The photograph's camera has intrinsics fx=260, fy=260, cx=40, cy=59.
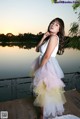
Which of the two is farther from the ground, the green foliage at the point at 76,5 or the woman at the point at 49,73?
the green foliage at the point at 76,5

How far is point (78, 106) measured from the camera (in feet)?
14.7

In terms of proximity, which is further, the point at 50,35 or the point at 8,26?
the point at 8,26

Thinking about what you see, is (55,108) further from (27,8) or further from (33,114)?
(27,8)

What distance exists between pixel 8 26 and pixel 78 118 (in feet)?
18.9

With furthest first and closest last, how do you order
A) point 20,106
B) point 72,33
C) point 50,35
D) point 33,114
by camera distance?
point 72,33
point 20,106
point 33,114
point 50,35

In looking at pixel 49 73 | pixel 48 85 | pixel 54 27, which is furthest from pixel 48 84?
pixel 54 27

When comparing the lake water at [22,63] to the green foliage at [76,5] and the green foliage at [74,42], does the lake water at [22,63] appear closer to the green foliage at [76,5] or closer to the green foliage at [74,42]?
the green foliage at [74,42]

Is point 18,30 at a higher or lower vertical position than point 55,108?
higher

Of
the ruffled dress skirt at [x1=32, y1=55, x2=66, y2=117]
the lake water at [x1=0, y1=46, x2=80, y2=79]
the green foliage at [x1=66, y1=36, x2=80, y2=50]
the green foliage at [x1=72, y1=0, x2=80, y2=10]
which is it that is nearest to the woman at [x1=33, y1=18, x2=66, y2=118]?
the ruffled dress skirt at [x1=32, y1=55, x2=66, y2=117]

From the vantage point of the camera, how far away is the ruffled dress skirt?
356 cm

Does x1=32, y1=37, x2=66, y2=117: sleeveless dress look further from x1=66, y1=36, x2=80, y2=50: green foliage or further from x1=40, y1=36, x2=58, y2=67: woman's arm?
x1=66, y1=36, x2=80, y2=50: green foliage

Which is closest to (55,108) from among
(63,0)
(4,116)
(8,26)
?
(4,116)

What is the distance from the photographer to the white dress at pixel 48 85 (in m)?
3.55

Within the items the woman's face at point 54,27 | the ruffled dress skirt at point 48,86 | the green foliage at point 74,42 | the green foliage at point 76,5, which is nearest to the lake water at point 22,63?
the green foliage at point 74,42
